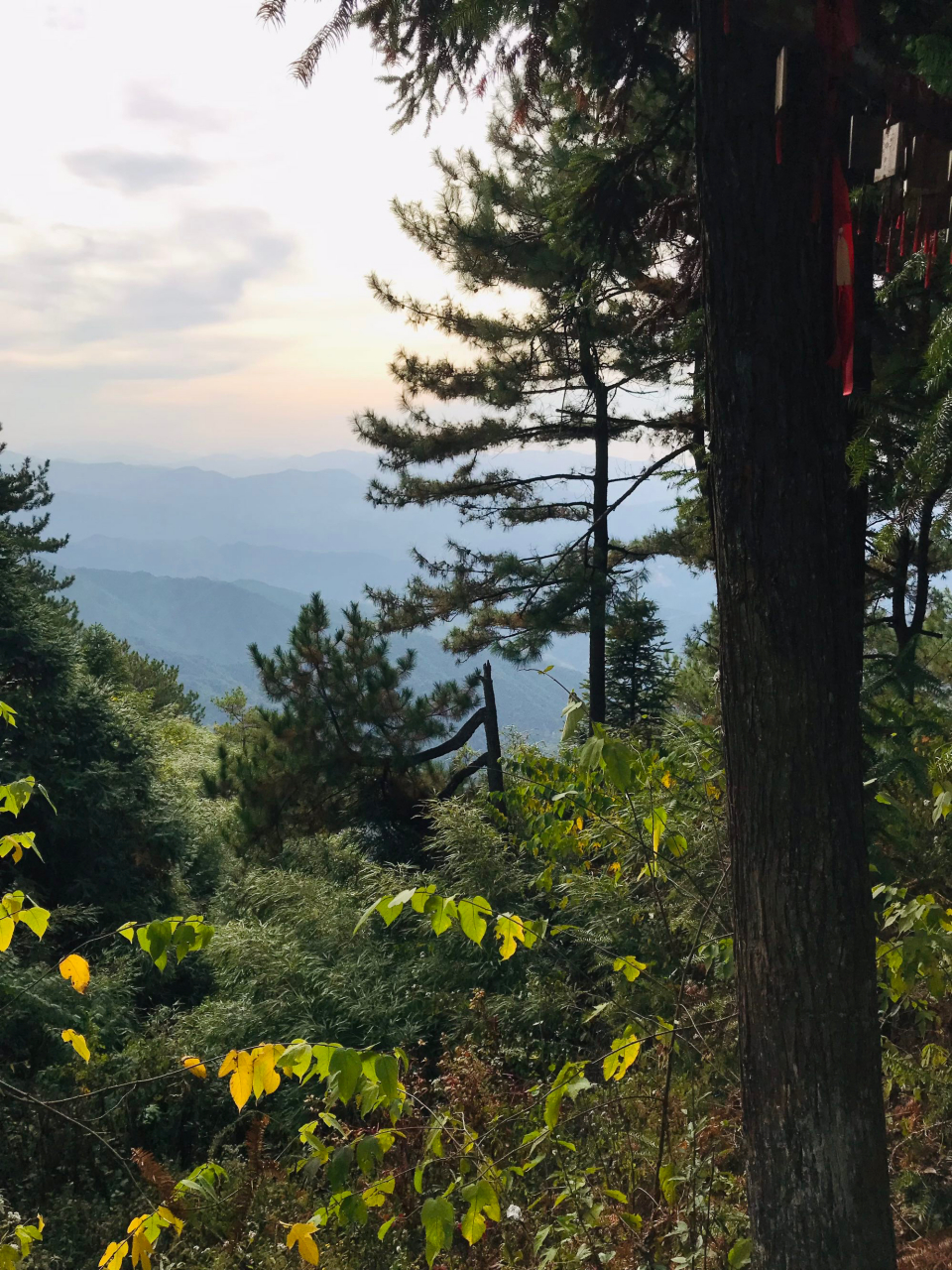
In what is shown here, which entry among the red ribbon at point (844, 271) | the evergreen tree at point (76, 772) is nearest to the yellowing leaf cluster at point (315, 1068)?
the red ribbon at point (844, 271)

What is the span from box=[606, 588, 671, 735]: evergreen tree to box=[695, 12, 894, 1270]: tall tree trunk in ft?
40.4

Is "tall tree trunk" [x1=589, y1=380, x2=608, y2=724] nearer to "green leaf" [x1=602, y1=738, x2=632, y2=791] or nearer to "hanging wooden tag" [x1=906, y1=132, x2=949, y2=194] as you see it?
"green leaf" [x1=602, y1=738, x2=632, y2=791]

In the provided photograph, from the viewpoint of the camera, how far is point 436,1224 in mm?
1793

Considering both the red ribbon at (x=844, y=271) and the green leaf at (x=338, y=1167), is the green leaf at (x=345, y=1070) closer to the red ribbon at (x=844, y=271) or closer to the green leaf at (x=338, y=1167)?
the green leaf at (x=338, y=1167)

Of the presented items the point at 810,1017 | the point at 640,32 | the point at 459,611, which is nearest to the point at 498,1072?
the point at 810,1017

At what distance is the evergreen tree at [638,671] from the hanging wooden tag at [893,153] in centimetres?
1254

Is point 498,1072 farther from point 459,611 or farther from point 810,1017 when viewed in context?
point 459,611

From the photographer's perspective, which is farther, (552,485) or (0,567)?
(552,485)

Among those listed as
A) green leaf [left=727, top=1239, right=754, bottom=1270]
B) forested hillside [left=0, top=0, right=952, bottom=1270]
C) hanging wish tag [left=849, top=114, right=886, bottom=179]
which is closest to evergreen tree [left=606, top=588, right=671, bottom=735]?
forested hillside [left=0, top=0, right=952, bottom=1270]

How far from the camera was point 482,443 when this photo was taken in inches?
602

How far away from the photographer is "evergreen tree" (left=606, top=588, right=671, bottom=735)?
14.6 meters

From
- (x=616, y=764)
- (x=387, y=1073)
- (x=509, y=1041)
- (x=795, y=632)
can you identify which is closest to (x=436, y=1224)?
(x=387, y=1073)

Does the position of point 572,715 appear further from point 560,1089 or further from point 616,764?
point 560,1089

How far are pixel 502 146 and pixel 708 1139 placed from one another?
13.9m
